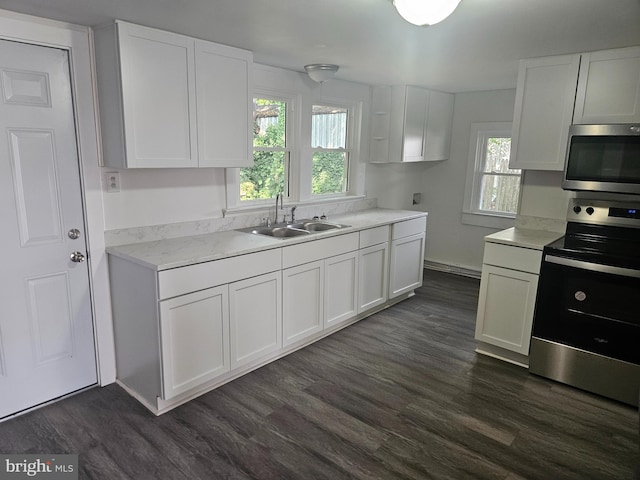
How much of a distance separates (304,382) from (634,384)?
2.06 meters

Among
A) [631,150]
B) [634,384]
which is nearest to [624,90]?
[631,150]

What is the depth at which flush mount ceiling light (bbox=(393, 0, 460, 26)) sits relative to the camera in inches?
68.7

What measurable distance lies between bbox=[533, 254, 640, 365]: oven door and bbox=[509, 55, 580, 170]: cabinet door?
827 mm

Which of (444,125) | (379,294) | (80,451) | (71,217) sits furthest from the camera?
(444,125)

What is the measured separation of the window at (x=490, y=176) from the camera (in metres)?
5.01

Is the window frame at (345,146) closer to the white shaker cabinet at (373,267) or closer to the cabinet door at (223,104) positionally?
the white shaker cabinet at (373,267)

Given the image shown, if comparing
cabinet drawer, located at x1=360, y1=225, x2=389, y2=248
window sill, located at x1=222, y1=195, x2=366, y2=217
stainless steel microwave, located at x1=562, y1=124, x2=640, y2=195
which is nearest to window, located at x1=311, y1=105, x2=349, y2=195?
window sill, located at x1=222, y1=195, x2=366, y2=217

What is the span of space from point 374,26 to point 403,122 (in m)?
2.18

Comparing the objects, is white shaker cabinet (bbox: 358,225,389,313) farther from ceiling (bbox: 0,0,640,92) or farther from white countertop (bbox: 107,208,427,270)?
ceiling (bbox: 0,0,640,92)

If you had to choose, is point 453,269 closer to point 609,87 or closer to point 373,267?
point 373,267

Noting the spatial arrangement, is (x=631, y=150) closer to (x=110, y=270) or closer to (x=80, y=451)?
(x=110, y=270)

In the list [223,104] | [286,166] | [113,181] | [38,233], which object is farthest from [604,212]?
[38,233]

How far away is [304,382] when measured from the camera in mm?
2889

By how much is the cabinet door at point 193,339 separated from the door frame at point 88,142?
60 cm
